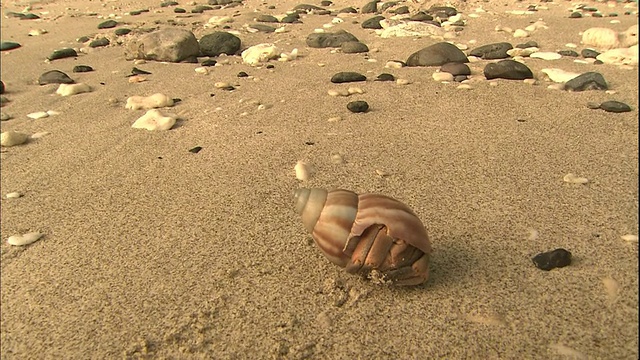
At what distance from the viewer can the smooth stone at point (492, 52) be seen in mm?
4160

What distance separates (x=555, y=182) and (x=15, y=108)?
357 cm

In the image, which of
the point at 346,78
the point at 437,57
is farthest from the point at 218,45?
the point at 437,57

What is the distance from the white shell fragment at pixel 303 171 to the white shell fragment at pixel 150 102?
1477 millimetres

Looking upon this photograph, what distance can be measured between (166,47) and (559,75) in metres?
3.30

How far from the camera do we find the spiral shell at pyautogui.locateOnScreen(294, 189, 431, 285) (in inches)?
56.1

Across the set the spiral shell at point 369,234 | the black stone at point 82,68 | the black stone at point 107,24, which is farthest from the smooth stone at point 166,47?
the spiral shell at point 369,234

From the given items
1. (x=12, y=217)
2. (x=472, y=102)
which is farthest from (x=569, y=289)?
(x=12, y=217)

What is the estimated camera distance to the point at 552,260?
1.60 metres

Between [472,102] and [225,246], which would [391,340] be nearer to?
[225,246]

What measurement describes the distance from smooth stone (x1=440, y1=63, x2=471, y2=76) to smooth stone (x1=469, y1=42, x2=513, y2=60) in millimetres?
571

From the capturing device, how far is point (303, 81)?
3834mm

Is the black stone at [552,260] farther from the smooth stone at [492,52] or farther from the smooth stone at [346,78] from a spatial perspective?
the smooth stone at [492,52]

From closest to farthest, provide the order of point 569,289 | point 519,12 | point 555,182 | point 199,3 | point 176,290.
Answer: point 569,289 < point 176,290 < point 555,182 < point 519,12 < point 199,3

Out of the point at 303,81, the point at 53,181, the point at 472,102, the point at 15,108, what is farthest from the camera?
the point at 303,81
